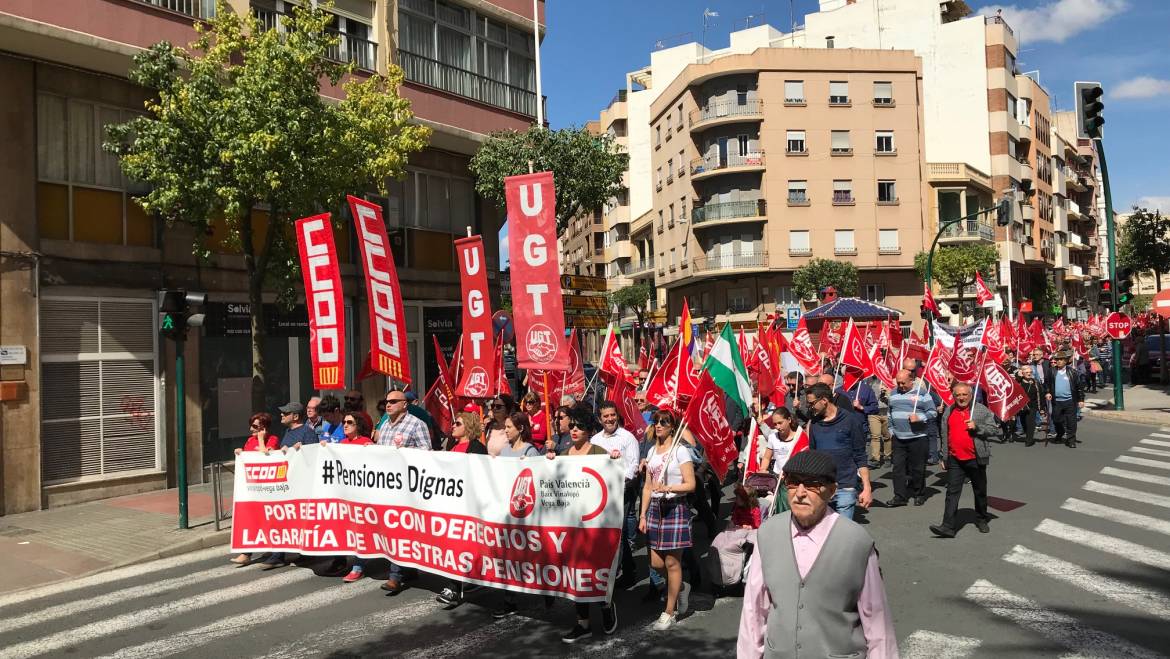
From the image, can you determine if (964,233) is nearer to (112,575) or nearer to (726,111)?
(726,111)

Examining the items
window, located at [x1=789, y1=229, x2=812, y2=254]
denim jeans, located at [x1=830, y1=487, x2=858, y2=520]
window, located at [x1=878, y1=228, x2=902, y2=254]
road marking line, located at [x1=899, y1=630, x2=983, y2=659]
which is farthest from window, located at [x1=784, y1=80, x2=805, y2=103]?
road marking line, located at [x1=899, y1=630, x2=983, y2=659]

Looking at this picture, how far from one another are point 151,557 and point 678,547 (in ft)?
21.3

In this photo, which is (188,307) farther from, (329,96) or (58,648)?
(329,96)

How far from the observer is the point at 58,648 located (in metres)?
6.39

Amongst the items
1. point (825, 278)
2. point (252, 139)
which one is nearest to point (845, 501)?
point (252, 139)


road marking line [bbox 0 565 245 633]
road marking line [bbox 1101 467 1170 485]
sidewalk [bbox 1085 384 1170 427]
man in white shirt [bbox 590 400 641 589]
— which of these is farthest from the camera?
sidewalk [bbox 1085 384 1170 427]

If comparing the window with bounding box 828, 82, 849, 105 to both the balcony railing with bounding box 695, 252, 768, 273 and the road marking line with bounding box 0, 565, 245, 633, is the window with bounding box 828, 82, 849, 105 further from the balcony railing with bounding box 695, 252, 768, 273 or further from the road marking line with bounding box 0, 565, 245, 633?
the road marking line with bounding box 0, 565, 245, 633

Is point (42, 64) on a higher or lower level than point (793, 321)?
higher

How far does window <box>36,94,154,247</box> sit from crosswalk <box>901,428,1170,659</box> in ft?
44.4

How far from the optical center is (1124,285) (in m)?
21.9

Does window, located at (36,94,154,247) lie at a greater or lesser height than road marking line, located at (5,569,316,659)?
greater

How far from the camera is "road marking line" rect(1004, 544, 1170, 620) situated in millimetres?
6629

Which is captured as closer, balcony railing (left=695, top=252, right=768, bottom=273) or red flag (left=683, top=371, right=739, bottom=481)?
red flag (left=683, top=371, right=739, bottom=481)

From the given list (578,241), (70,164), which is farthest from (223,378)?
(578,241)
